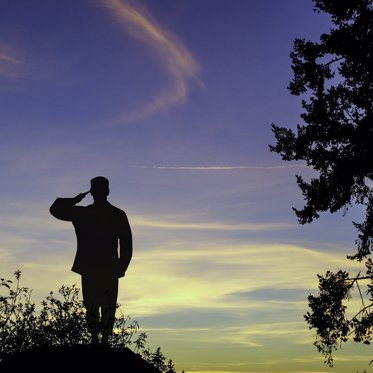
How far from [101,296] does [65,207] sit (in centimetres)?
238

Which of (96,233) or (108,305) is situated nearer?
(108,305)

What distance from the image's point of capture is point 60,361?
36.4 ft

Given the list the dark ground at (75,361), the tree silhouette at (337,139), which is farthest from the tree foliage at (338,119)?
the dark ground at (75,361)

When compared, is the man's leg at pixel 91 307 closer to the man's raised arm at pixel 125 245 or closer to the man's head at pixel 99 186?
the man's raised arm at pixel 125 245

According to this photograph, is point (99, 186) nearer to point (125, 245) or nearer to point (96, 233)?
point (96, 233)

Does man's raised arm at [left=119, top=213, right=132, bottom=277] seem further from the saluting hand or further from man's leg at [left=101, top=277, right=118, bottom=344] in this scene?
the saluting hand

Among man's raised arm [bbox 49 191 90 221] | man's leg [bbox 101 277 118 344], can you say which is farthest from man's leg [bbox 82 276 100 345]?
man's raised arm [bbox 49 191 90 221]

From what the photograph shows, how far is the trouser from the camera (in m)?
15.4

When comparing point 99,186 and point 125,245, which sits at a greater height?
point 99,186

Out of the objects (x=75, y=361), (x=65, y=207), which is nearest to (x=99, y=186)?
(x=65, y=207)

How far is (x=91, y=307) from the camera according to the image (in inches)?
606

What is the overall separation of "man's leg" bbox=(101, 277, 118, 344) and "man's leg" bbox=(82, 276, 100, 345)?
0.56ft

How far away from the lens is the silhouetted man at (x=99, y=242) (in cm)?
1588

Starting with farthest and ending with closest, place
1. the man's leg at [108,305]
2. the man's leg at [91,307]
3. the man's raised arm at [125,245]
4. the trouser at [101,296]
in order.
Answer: the man's raised arm at [125,245] < the trouser at [101,296] < the man's leg at [108,305] < the man's leg at [91,307]
